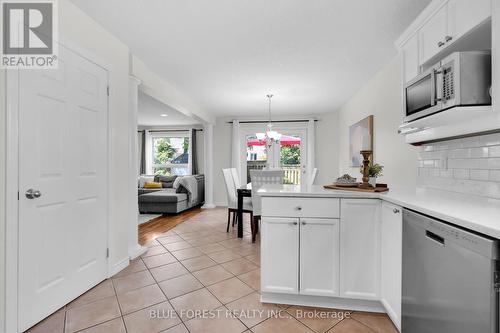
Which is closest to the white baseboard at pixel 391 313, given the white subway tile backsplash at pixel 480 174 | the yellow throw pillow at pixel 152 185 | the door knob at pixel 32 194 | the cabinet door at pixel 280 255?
the cabinet door at pixel 280 255

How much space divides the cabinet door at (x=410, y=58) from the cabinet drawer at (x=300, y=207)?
1.18 m

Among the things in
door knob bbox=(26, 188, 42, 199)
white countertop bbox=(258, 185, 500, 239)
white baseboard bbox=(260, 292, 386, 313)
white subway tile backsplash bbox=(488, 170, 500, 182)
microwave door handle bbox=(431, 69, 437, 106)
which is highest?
microwave door handle bbox=(431, 69, 437, 106)

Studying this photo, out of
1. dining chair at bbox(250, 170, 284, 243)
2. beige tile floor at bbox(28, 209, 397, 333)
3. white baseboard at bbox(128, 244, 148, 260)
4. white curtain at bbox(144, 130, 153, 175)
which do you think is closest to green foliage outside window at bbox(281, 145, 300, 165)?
dining chair at bbox(250, 170, 284, 243)

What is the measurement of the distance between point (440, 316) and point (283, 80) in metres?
3.27

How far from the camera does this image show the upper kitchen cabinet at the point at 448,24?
1.35 meters

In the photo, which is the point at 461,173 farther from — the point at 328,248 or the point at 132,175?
the point at 132,175

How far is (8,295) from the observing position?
1498mm

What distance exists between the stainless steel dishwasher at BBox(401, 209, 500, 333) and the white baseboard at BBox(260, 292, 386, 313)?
356mm

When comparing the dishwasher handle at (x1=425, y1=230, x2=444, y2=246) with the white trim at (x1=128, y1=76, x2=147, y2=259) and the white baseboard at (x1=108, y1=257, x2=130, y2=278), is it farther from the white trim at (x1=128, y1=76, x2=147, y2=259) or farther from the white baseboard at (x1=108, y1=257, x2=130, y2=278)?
the white trim at (x1=128, y1=76, x2=147, y2=259)

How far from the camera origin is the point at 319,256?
6.04ft

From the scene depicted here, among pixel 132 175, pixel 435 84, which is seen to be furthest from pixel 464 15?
pixel 132 175

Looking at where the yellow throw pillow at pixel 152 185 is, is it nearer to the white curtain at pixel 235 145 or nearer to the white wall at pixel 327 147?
the white curtain at pixel 235 145

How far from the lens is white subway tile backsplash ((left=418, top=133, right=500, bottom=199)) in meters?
1.49

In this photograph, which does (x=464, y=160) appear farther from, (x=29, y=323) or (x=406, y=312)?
(x=29, y=323)
